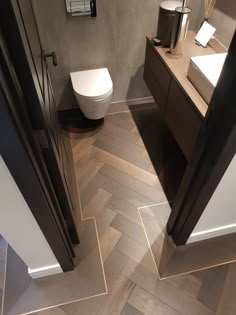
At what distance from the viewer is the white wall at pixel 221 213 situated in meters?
1.04

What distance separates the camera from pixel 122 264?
1405 mm

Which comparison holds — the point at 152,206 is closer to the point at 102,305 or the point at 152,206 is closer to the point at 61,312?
the point at 102,305

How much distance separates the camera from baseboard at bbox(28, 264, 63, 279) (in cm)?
131

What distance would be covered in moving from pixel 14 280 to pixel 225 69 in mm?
1492

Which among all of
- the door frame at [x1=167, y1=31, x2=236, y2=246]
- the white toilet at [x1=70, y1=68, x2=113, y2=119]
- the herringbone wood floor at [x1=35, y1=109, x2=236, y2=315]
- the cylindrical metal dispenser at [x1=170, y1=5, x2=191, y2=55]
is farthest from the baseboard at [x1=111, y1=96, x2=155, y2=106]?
the door frame at [x1=167, y1=31, x2=236, y2=246]

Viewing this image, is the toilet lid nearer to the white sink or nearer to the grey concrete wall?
the grey concrete wall

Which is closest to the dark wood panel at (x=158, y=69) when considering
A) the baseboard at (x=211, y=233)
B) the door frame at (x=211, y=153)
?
the door frame at (x=211, y=153)

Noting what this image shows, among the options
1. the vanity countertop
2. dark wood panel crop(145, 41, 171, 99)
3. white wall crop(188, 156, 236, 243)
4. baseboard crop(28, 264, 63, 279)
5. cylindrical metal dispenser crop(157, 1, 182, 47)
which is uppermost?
cylindrical metal dispenser crop(157, 1, 182, 47)

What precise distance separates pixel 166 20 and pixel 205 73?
0.61 m

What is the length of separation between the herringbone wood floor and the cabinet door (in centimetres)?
44

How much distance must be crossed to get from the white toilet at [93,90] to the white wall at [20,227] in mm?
1154

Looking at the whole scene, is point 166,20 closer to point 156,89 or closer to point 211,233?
point 156,89

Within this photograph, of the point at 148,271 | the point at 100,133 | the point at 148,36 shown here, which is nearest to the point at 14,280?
the point at 148,271

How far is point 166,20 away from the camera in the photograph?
1.63m
